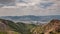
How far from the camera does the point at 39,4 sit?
3.55 meters

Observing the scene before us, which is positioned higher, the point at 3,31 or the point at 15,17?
the point at 15,17

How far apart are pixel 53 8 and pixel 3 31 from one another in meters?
1.28

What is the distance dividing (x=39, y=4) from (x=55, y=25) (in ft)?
2.01

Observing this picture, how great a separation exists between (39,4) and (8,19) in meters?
0.80

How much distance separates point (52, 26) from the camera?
11.4 feet

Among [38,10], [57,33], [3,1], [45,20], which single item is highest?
[3,1]

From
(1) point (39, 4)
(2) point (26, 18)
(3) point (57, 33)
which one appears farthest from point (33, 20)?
(3) point (57, 33)

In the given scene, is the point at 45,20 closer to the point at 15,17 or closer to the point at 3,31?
the point at 15,17

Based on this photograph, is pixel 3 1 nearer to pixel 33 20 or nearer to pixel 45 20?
pixel 33 20

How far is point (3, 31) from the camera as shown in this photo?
11.4 feet

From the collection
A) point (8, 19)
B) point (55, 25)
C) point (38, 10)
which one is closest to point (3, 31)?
point (8, 19)

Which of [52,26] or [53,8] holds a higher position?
[53,8]

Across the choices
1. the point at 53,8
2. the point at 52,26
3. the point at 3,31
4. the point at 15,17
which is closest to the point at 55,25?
the point at 52,26

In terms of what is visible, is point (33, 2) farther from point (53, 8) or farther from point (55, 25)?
point (55, 25)
